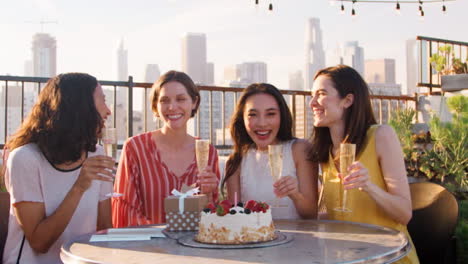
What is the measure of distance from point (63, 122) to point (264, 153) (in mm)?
1204

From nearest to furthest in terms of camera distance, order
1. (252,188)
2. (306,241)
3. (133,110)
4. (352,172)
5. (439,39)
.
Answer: (306,241), (352,172), (252,188), (133,110), (439,39)

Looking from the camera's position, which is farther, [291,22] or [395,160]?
[291,22]

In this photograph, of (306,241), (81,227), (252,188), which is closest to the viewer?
(306,241)

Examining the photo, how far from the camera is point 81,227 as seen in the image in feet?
7.97

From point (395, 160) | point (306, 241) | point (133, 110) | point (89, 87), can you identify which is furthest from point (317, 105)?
point (133, 110)

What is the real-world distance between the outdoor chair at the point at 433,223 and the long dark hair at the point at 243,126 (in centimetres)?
81

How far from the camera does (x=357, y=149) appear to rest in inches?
104

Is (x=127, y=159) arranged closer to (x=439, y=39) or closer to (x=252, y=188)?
(x=252, y=188)

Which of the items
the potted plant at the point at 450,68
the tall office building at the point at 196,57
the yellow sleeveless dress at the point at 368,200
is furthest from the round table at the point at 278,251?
the tall office building at the point at 196,57

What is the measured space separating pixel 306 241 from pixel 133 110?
4603mm

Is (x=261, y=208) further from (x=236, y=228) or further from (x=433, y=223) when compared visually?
(x=433, y=223)

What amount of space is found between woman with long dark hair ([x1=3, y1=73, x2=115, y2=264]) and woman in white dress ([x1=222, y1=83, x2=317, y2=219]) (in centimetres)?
89

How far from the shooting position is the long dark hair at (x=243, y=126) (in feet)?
9.97

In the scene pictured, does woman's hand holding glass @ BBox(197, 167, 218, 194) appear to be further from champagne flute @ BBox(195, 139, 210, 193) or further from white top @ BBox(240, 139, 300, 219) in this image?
white top @ BBox(240, 139, 300, 219)
